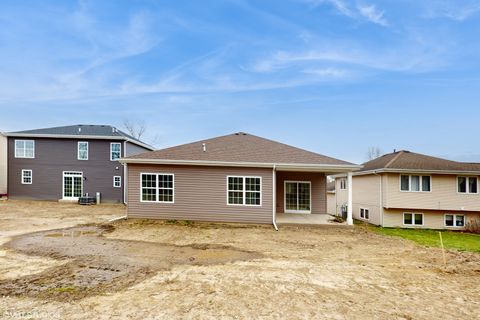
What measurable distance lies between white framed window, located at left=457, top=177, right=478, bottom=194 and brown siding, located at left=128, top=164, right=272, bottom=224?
12.0 metres

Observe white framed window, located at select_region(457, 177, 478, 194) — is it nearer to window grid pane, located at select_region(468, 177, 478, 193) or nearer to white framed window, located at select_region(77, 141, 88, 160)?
window grid pane, located at select_region(468, 177, 478, 193)

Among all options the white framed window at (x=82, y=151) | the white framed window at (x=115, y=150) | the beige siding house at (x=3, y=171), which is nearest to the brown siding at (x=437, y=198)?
the white framed window at (x=115, y=150)

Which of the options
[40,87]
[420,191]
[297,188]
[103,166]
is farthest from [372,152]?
[40,87]

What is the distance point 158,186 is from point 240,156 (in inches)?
168

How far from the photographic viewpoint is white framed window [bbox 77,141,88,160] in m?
21.7

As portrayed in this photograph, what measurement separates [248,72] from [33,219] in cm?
1732

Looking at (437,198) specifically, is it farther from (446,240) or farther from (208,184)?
(208,184)

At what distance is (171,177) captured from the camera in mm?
13406

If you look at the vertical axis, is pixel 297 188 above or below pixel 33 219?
above

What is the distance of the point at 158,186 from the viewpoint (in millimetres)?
13414

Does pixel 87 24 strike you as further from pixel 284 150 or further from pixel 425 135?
pixel 425 135

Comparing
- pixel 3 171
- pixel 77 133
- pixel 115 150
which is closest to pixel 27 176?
pixel 3 171

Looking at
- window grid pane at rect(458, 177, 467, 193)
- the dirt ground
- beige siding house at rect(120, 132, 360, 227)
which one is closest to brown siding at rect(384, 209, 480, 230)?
window grid pane at rect(458, 177, 467, 193)

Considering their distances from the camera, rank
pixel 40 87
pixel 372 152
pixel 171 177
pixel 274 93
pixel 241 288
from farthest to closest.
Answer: pixel 372 152 < pixel 274 93 < pixel 40 87 < pixel 171 177 < pixel 241 288
